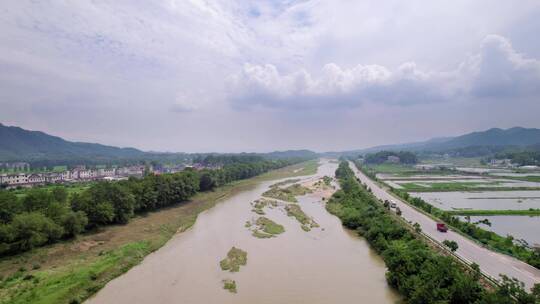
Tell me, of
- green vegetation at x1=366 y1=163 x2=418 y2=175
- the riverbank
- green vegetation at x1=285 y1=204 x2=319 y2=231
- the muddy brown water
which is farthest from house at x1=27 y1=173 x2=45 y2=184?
green vegetation at x1=366 y1=163 x2=418 y2=175

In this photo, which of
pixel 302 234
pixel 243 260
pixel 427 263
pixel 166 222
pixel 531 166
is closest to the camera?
pixel 427 263

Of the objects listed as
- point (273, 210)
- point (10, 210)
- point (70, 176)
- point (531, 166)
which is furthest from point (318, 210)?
point (531, 166)

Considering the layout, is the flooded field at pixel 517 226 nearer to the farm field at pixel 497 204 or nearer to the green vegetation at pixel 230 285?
the farm field at pixel 497 204

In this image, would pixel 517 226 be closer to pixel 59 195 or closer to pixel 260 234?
pixel 260 234

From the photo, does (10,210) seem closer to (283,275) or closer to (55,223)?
(55,223)

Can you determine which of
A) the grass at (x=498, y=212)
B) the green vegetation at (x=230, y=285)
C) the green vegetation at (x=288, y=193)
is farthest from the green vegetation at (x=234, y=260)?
the grass at (x=498, y=212)

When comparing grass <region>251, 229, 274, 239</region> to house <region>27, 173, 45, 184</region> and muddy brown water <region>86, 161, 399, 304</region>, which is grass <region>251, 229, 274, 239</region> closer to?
muddy brown water <region>86, 161, 399, 304</region>
